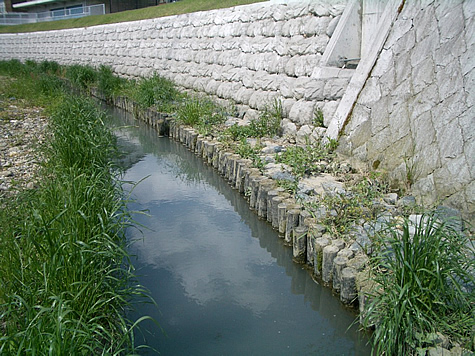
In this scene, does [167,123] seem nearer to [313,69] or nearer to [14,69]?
[313,69]

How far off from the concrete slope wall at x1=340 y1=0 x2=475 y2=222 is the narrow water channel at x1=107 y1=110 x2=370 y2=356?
1510mm

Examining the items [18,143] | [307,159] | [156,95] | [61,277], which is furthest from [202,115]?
[61,277]

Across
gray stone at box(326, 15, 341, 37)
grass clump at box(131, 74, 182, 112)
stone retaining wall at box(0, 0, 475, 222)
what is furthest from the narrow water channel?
grass clump at box(131, 74, 182, 112)

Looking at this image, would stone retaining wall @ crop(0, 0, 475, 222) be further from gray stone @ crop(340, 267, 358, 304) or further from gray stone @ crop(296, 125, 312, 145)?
gray stone @ crop(340, 267, 358, 304)

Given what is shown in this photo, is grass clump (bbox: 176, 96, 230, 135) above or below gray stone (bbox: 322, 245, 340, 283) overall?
above

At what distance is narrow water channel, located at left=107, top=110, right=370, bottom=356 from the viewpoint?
10.3 feet

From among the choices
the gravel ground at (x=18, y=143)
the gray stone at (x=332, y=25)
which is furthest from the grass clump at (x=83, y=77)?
the gray stone at (x=332, y=25)

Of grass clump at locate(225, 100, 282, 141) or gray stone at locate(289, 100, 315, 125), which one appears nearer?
gray stone at locate(289, 100, 315, 125)

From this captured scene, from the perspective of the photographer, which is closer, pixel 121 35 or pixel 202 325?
pixel 202 325

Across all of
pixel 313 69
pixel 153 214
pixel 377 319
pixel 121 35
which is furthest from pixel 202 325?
pixel 121 35

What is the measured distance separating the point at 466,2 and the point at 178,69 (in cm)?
868

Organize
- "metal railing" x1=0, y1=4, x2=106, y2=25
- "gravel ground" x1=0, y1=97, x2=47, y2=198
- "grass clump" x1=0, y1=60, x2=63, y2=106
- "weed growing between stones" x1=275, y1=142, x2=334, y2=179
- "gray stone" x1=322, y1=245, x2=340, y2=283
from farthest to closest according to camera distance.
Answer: "metal railing" x1=0, y1=4, x2=106, y2=25 < "grass clump" x1=0, y1=60, x2=63, y2=106 < "weed growing between stones" x1=275, y1=142, x2=334, y2=179 < "gravel ground" x1=0, y1=97, x2=47, y2=198 < "gray stone" x1=322, y1=245, x2=340, y2=283

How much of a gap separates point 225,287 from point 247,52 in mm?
6007

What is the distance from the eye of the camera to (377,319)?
2.81 m
